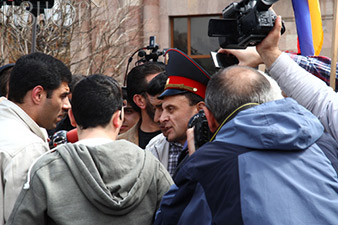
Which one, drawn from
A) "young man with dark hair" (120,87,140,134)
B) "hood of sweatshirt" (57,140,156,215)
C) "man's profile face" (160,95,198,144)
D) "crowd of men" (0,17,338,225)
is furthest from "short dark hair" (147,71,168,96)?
"hood of sweatshirt" (57,140,156,215)

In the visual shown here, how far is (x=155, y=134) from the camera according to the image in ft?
15.5

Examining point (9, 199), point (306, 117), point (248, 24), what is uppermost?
point (248, 24)

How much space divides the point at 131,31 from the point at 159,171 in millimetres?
9973

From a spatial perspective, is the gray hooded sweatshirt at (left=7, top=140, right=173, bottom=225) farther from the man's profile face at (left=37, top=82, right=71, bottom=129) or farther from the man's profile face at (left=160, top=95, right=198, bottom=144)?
the man's profile face at (left=160, top=95, right=198, bottom=144)

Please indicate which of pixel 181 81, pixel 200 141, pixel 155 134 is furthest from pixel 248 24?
pixel 155 134

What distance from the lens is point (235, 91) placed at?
7.55ft


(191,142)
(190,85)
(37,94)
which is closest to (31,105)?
(37,94)

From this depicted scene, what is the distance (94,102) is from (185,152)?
0.62 metres

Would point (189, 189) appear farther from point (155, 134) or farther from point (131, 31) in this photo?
point (131, 31)

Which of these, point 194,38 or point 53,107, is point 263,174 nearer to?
point 53,107

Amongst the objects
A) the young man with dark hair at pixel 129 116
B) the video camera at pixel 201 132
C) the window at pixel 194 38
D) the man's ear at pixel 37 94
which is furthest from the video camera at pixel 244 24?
the window at pixel 194 38

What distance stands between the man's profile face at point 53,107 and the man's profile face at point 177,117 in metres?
0.73

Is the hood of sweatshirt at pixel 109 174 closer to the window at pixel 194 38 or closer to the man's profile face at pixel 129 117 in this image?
the man's profile face at pixel 129 117

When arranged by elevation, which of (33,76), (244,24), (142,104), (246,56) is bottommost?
(142,104)
